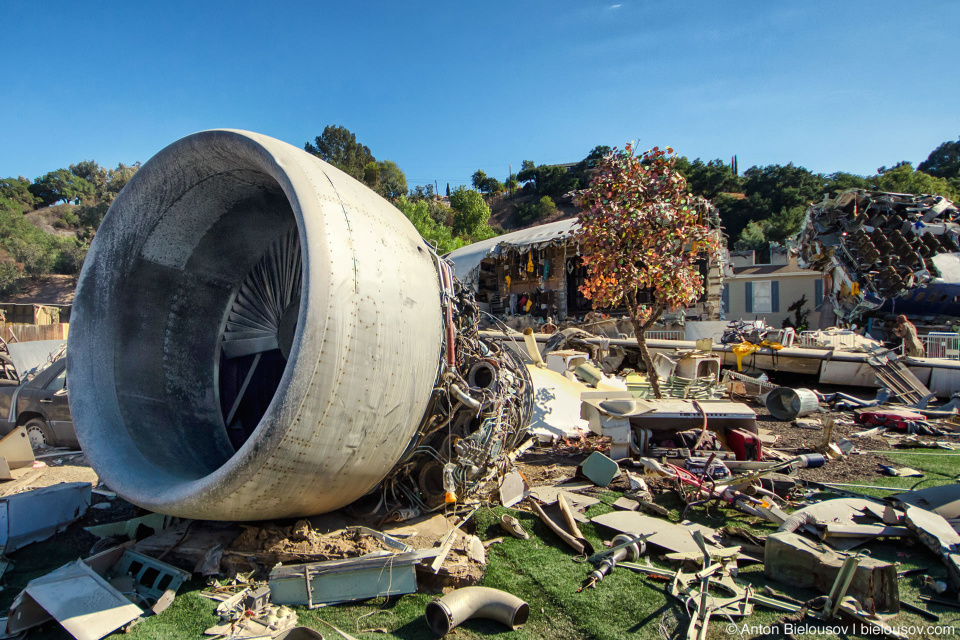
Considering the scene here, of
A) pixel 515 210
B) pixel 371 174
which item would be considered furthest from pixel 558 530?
pixel 515 210

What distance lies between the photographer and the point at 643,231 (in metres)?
7.34

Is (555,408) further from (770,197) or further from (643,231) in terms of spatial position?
(770,197)

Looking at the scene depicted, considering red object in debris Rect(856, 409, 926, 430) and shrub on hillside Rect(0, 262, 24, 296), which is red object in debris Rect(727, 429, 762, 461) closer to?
red object in debris Rect(856, 409, 926, 430)

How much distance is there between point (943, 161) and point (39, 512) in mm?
69396

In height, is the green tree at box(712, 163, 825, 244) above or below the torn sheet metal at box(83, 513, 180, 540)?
above

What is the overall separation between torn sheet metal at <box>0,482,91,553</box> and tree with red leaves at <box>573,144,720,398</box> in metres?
6.52

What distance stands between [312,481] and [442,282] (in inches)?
69.6

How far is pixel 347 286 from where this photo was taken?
9.77ft

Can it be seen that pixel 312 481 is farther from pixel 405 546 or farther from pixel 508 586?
pixel 508 586

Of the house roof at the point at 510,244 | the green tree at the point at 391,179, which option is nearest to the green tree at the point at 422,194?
the green tree at the point at 391,179

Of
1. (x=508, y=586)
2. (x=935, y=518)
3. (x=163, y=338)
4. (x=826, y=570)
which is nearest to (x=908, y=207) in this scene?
(x=935, y=518)

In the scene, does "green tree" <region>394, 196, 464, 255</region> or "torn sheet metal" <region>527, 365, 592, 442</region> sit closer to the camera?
"torn sheet metal" <region>527, 365, 592, 442</region>

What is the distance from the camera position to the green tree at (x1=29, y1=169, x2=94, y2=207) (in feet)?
194

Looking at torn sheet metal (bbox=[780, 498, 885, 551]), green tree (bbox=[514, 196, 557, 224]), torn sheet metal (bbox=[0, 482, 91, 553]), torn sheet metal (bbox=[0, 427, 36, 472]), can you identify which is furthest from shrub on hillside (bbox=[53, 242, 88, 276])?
torn sheet metal (bbox=[780, 498, 885, 551])
